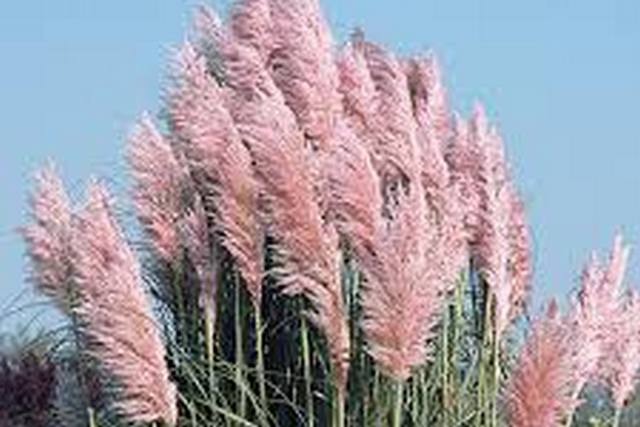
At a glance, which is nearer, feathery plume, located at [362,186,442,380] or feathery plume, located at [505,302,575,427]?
feathery plume, located at [505,302,575,427]

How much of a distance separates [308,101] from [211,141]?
0.35 metres

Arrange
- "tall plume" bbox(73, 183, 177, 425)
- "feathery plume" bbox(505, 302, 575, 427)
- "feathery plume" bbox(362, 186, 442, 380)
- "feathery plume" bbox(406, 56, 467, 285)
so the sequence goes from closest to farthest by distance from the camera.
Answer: "feathery plume" bbox(505, 302, 575, 427)
"feathery plume" bbox(362, 186, 442, 380)
"tall plume" bbox(73, 183, 177, 425)
"feathery plume" bbox(406, 56, 467, 285)

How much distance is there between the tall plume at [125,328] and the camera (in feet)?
17.7

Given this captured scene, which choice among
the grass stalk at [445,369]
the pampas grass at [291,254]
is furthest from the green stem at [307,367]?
the grass stalk at [445,369]

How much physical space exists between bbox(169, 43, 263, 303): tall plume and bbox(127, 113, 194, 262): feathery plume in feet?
0.30

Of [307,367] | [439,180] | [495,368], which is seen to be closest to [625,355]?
[495,368]

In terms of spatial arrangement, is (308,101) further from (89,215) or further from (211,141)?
(89,215)

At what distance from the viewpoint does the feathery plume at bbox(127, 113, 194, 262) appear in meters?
6.04

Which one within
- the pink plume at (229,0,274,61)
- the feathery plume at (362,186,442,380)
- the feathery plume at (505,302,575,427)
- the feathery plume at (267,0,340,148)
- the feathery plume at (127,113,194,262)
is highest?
the pink plume at (229,0,274,61)

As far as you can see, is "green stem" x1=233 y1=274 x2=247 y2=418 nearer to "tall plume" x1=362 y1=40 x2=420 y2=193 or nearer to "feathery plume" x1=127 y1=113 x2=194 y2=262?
"feathery plume" x1=127 y1=113 x2=194 y2=262

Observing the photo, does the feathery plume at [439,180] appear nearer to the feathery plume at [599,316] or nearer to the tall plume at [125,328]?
the feathery plume at [599,316]

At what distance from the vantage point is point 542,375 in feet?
15.3

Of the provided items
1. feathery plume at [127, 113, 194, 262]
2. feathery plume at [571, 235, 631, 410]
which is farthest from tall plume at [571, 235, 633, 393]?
feathery plume at [127, 113, 194, 262]

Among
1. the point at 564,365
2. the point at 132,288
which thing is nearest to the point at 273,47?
the point at 132,288
